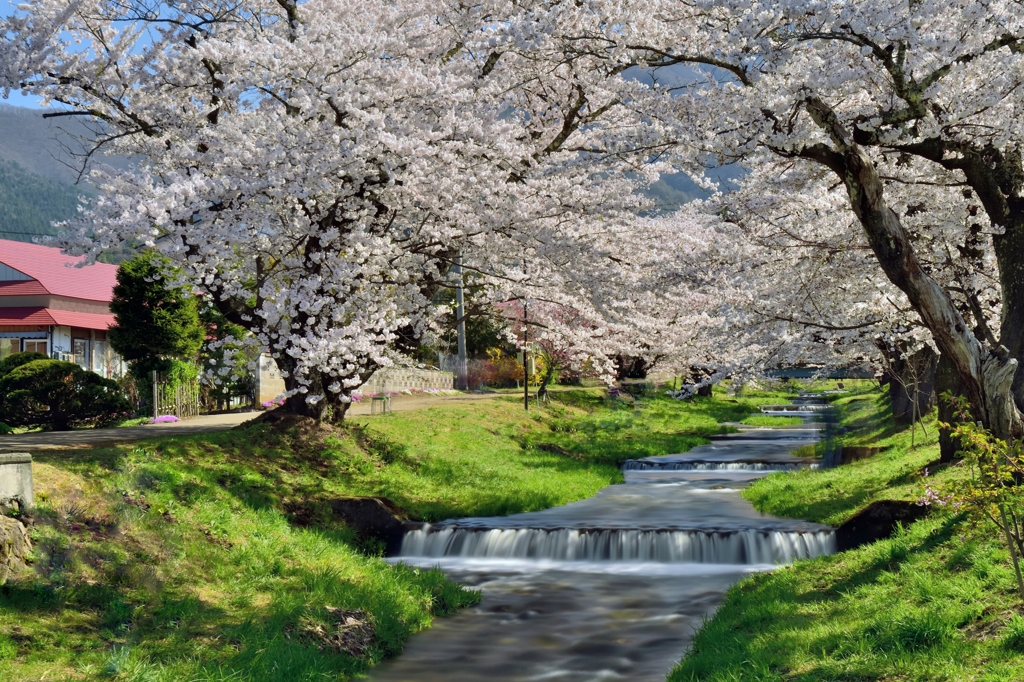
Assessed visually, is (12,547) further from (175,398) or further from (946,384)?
(175,398)

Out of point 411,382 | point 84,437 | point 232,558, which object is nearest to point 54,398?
point 84,437

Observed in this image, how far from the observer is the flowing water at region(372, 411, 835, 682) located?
9.43 meters

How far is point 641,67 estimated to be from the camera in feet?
37.1

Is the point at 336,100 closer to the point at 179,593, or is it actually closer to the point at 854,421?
the point at 179,593

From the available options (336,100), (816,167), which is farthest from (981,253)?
(336,100)

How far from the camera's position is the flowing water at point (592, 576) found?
30.9ft

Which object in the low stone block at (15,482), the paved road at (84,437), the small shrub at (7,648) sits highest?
the paved road at (84,437)

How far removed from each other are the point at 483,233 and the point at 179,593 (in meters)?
8.89

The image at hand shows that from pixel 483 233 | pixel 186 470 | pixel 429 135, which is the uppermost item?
pixel 429 135

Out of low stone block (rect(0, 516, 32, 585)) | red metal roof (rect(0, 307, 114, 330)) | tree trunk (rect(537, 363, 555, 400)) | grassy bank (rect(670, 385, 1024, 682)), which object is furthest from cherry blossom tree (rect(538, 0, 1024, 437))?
red metal roof (rect(0, 307, 114, 330))

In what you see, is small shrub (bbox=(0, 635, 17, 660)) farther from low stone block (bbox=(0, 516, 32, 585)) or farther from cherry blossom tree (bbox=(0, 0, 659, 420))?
cherry blossom tree (bbox=(0, 0, 659, 420))

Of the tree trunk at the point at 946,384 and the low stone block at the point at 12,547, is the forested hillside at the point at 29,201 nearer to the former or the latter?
the low stone block at the point at 12,547

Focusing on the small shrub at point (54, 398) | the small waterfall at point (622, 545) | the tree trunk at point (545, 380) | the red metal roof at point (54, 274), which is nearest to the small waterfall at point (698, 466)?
the tree trunk at point (545, 380)

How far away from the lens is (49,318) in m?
35.1
